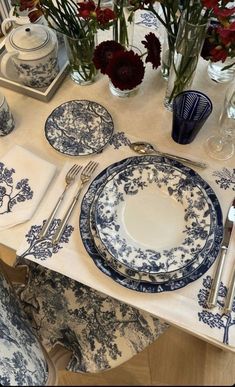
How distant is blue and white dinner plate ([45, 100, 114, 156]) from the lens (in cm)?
81

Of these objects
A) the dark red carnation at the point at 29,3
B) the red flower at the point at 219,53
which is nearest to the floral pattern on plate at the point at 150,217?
the red flower at the point at 219,53

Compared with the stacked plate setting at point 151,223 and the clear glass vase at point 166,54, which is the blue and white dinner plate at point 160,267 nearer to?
the stacked plate setting at point 151,223

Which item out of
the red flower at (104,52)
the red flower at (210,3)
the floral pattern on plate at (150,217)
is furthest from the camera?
the red flower at (104,52)

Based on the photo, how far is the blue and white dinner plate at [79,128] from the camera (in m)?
0.81

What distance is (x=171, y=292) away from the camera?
66cm

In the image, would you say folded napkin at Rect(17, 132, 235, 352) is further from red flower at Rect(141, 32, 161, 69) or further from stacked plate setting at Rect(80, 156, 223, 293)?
red flower at Rect(141, 32, 161, 69)

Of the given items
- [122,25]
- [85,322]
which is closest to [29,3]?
[122,25]

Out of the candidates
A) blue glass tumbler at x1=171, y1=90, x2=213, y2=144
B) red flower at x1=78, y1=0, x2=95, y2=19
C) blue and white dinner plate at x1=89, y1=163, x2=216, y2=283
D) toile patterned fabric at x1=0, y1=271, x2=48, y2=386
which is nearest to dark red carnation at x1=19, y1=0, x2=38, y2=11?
red flower at x1=78, y1=0, x2=95, y2=19

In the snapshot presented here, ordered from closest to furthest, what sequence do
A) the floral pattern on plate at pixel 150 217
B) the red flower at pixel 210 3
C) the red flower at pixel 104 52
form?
1. the red flower at pixel 210 3
2. the floral pattern on plate at pixel 150 217
3. the red flower at pixel 104 52

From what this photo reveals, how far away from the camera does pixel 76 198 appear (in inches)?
29.5

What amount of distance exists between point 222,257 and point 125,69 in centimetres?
42

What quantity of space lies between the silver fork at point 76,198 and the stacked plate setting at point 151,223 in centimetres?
2

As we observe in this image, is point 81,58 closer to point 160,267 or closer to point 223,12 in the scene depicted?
point 223,12

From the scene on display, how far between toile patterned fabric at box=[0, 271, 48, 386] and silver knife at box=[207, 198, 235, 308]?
306 mm
